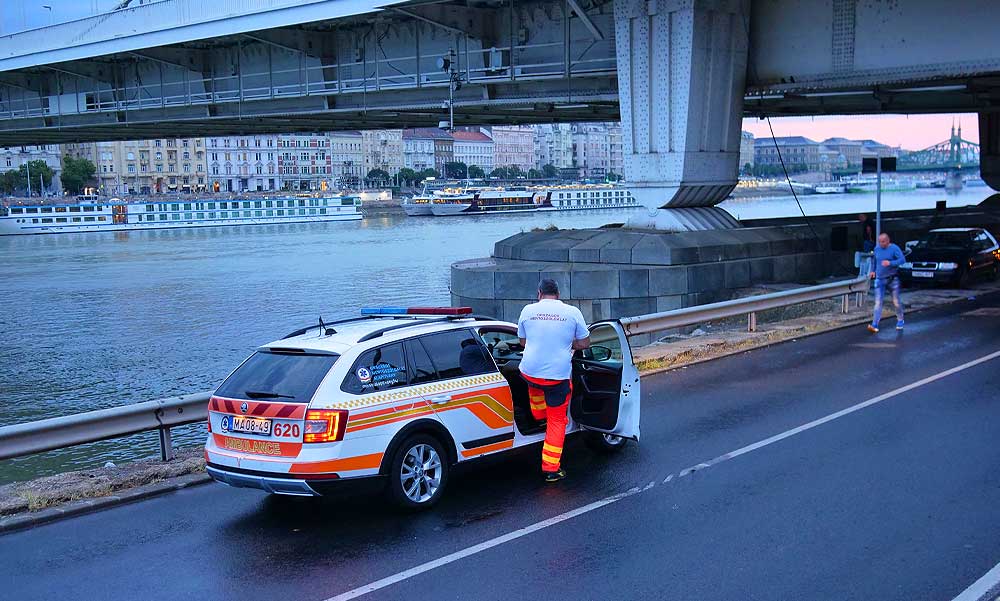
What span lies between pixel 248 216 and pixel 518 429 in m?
88.5

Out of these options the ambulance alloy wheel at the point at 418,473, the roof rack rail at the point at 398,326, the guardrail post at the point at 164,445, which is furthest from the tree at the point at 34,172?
the ambulance alloy wheel at the point at 418,473

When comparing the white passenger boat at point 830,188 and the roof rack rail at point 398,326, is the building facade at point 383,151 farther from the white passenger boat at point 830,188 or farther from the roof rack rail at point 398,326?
the roof rack rail at point 398,326

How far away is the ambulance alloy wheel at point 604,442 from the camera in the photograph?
9.23m

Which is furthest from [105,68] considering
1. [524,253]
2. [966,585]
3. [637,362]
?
[966,585]

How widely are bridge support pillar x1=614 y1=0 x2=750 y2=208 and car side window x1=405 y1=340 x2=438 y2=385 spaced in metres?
14.5

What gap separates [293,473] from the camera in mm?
7105

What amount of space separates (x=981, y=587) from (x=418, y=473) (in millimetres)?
3793

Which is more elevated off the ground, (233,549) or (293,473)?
(293,473)

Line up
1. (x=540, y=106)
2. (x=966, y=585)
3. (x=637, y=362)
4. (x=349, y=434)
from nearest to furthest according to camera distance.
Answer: (x=966, y=585), (x=349, y=434), (x=637, y=362), (x=540, y=106)

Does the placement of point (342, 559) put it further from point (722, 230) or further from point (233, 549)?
point (722, 230)

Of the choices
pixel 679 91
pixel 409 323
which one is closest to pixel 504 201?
pixel 679 91

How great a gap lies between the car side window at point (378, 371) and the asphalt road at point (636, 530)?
0.99m

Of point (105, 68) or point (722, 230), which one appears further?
point (105, 68)

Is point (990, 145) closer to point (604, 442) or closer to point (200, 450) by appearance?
point (604, 442)
